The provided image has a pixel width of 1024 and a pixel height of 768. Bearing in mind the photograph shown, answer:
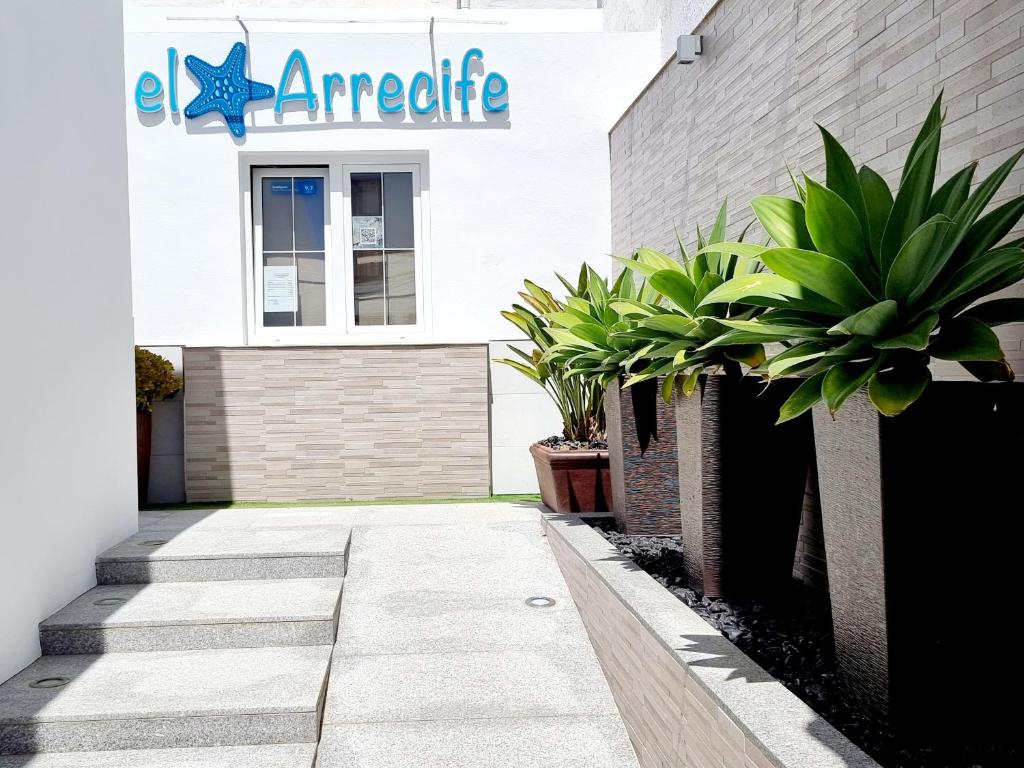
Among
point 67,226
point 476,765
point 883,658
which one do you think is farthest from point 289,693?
point 67,226

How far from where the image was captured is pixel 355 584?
3.84 m

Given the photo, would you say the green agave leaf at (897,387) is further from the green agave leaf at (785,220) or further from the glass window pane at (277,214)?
the glass window pane at (277,214)

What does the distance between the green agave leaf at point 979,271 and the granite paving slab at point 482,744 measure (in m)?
1.75

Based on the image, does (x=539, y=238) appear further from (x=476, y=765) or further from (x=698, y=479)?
(x=476, y=765)

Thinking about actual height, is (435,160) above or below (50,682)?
above

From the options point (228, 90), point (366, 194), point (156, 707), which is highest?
point (228, 90)

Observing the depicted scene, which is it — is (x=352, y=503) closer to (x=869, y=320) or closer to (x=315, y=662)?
(x=315, y=662)

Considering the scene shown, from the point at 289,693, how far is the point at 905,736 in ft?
6.43

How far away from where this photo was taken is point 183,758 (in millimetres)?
2693

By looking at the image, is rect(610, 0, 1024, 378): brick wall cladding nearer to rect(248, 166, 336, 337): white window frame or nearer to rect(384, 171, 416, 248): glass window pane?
rect(384, 171, 416, 248): glass window pane

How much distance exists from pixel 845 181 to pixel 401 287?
468cm

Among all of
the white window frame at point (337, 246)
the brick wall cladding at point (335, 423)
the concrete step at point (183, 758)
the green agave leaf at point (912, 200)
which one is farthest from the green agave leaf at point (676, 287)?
the white window frame at point (337, 246)

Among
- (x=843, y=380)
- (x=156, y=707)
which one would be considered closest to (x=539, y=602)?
(x=156, y=707)

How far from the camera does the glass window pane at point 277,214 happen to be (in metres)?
6.17
